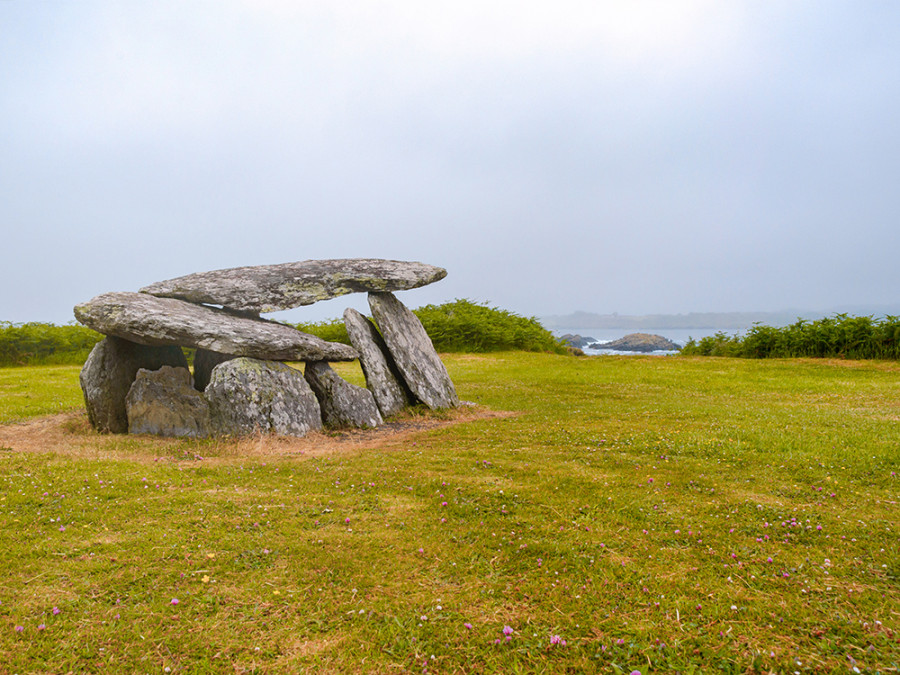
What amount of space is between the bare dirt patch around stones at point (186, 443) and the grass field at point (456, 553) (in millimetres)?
98

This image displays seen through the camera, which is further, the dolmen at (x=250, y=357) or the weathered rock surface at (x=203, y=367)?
the weathered rock surface at (x=203, y=367)

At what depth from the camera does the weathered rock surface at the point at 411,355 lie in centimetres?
1396

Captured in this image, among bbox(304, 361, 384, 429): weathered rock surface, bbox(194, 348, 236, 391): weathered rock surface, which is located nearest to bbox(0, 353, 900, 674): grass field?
bbox(304, 361, 384, 429): weathered rock surface

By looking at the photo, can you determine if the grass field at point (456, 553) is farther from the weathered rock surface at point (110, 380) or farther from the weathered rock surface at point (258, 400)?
the weathered rock surface at point (110, 380)

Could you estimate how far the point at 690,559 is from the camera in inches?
214

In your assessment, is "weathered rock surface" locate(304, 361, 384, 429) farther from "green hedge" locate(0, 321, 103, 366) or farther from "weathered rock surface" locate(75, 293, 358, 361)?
"green hedge" locate(0, 321, 103, 366)

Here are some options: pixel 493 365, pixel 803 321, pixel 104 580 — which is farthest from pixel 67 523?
pixel 803 321

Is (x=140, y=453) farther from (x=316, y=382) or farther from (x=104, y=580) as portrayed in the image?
(x=104, y=580)

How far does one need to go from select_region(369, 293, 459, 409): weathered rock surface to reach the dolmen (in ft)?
0.11

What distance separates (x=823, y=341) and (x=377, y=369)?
73.2ft

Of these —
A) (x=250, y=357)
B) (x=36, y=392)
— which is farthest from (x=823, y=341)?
(x=36, y=392)

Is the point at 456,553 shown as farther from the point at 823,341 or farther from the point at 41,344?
the point at 41,344

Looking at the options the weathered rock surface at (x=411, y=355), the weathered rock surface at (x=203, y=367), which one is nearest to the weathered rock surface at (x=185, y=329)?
the weathered rock surface at (x=411, y=355)

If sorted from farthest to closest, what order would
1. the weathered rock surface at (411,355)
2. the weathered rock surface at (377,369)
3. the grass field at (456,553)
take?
the weathered rock surface at (411,355), the weathered rock surface at (377,369), the grass field at (456,553)
